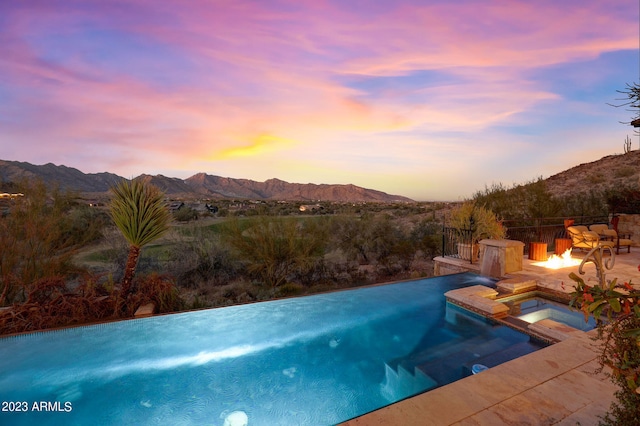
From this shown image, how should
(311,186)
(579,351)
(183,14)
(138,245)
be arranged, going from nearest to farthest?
(579,351) → (138,245) → (183,14) → (311,186)

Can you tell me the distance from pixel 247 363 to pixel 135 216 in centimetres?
353

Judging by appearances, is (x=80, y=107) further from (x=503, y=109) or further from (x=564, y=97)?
(x=564, y=97)

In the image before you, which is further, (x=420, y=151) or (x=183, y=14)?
(x=420, y=151)

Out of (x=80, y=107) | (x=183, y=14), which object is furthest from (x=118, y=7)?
(x=80, y=107)

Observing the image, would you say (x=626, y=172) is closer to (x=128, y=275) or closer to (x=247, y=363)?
(x=247, y=363)

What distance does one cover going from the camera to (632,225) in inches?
389

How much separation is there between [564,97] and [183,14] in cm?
1280

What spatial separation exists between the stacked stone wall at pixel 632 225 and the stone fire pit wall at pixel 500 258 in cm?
623

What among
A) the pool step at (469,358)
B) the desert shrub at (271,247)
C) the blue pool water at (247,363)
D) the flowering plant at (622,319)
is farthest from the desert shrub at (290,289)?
the flowering plant at (622,319)

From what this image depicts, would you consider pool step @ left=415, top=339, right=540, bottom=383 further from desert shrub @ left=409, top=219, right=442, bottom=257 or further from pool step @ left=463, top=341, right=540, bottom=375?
desert shrub @ left=409, top=219, right=442, bottom=257

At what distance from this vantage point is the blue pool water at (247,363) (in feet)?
10.5

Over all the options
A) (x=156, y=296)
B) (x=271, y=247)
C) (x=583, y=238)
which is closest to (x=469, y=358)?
(x=156, y=296)

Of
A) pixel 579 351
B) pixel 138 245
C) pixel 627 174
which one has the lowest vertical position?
pixel 579 351

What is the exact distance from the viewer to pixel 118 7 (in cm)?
659
